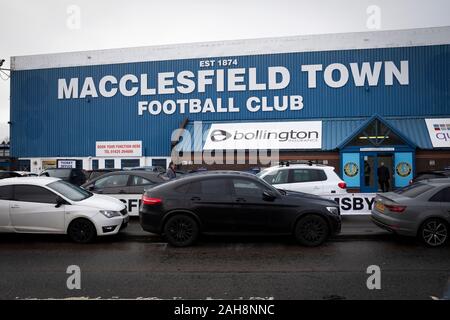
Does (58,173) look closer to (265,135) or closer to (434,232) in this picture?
(265,135)

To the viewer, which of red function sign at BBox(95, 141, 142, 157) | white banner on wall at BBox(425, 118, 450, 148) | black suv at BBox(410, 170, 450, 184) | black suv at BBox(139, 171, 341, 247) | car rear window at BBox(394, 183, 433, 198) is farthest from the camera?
red function sign at BBox(95, 141, 142, 157)

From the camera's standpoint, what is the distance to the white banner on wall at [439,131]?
19.6m

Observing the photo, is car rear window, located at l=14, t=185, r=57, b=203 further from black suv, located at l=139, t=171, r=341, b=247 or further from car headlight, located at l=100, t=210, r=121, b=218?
black suv, located at l=139, t=171, r=341, b=247

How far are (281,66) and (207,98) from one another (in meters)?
6.02

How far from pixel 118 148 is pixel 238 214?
2136 centimetres

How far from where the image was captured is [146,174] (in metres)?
11.0

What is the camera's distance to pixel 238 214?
7.32 metres

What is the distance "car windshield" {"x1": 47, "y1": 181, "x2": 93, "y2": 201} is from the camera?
8.09 metres

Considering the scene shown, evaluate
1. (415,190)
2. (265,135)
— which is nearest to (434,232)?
(415,190)

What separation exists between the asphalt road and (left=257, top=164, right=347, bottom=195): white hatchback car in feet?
8.19

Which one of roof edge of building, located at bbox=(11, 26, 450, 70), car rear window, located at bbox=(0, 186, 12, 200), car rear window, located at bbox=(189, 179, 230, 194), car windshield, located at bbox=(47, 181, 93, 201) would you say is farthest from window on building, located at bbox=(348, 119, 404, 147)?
car rear window, located at bbox=(0, 186, 12, 200)

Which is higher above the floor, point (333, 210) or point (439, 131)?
point (439, 131)

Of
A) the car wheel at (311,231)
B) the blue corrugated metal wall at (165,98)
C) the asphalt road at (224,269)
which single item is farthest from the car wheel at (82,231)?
the blue corrugated metal wall at (165,98)
